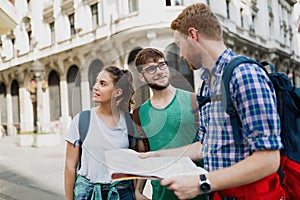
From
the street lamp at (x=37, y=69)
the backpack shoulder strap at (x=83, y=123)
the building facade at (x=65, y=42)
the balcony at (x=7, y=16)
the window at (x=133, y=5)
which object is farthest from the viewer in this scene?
the street lamp at (x=37, y=69)

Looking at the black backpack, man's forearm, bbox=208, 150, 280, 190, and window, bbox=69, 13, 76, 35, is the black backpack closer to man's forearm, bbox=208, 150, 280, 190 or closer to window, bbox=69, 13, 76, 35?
man's forearm, bbox=208, 150, 280, 190

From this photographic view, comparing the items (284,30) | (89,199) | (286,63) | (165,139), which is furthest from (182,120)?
(284,30)

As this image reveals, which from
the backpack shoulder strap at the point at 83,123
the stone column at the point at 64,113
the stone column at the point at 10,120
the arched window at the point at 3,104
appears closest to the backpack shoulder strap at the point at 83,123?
the backpack shoulder strap at the point at 83,123

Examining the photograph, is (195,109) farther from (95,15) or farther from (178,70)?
(95,15)

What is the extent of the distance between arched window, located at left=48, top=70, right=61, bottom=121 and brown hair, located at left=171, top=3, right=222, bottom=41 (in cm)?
100

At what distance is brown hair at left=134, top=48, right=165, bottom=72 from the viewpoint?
30 cm

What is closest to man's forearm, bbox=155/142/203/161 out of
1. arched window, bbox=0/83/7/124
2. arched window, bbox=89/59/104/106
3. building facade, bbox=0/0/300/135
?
arched window, bbox=89/59/104/106

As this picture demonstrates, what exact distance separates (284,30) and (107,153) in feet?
5.14

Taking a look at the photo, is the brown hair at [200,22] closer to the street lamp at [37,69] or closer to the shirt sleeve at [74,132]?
the shirt sleeve at [74,132]

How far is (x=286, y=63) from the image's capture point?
1398 mm

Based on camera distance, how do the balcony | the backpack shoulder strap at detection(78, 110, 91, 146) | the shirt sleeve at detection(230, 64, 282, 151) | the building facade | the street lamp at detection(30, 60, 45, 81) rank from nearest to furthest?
the shirt sleeve at detection(230, 64, 282, 151) < the backpack shoulder strap at detection(78, 110, 91, 146) < the balcony < the building facade < the street lamp at detection(30, 60, 45, 81)

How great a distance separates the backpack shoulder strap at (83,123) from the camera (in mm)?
356

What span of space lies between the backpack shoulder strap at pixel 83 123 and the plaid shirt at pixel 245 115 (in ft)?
0.44

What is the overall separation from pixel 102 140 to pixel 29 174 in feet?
4.81
